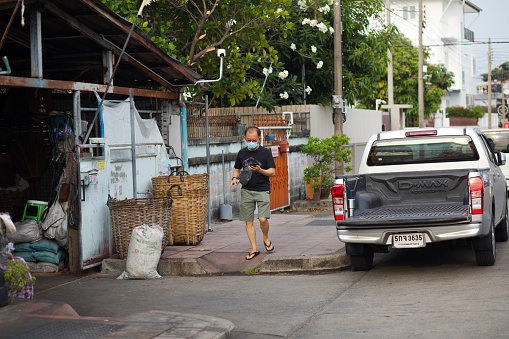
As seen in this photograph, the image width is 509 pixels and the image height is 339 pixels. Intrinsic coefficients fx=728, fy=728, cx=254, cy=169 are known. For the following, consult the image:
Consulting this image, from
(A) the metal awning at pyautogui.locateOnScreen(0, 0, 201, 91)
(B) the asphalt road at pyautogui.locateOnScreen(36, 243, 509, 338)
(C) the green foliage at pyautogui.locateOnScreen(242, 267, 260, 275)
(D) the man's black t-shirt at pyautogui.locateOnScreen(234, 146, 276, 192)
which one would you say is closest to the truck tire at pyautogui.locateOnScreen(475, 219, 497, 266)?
(B) the asphalt road at pyautogui.locateOnScreen(36, 243, 509, 338)

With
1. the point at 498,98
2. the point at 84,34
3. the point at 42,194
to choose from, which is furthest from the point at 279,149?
the point at 498,98

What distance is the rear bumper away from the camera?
8.70 m

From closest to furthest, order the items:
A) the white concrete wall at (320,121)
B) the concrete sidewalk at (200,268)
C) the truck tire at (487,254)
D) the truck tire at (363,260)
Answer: the concrete sidewalk at (200,268) → the truck tire at (487,254) → the truck tire at (363,260) → the white concrete wall at (320,121)

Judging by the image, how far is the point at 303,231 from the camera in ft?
42.7

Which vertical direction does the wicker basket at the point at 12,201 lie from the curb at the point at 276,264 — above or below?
above

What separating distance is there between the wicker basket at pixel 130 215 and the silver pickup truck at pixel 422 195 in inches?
95.7

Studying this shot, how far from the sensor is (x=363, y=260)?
9523mm

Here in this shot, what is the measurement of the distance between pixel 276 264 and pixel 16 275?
12.3ft

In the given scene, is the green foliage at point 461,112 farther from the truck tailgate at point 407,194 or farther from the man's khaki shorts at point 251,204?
the man's khaki shorts at point 251,204

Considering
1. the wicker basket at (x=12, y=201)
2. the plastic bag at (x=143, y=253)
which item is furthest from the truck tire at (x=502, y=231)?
the wicker basket at (x=12, y=201)

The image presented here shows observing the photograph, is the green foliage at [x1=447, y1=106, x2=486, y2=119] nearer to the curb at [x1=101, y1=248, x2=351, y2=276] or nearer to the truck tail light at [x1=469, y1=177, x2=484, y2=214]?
the curb at [x1=101, y1=248, x2=351, y2=276]

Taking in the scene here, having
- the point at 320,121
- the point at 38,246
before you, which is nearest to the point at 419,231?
the point at 38,246

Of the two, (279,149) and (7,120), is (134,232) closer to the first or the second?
(7,120)

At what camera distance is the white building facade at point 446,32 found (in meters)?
61.8
